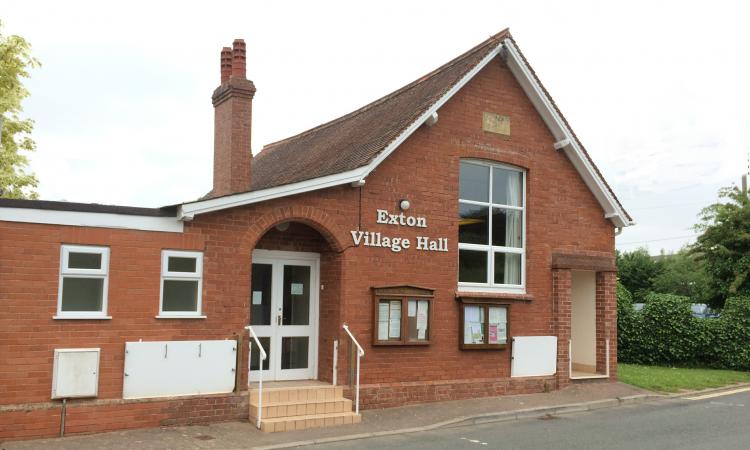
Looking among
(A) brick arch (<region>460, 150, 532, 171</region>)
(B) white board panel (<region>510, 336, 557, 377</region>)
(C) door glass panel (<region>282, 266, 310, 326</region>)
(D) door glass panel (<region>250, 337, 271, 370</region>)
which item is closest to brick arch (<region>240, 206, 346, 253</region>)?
(C) door glass panel (<region>282, 266, 310, 326</region>)

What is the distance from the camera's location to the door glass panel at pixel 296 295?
12.6 metres

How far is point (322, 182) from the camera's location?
11.6 metres

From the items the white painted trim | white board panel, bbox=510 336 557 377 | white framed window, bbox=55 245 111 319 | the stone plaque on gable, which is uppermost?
the stone plaque on gable

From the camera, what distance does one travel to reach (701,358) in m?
19.2

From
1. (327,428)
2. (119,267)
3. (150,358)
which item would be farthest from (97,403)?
(327,428)

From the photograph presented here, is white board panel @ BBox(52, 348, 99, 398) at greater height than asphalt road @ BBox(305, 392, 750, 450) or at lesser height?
greater

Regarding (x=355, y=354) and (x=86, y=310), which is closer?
(x=86, y=310)

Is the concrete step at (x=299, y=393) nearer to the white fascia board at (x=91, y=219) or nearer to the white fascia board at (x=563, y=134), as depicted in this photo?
the white fascia board at (x=91, y=219)

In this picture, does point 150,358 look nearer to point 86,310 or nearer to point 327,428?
point 86,310

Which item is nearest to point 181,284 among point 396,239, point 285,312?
point 285,312

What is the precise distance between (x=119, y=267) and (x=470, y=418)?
5.96 metres

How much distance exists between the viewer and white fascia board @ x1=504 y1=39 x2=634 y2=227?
47.0 ft

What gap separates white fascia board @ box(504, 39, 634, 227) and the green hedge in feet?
15.3

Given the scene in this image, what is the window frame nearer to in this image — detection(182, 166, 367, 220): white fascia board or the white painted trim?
detection(182, 166, 367, 220): white fascia board
